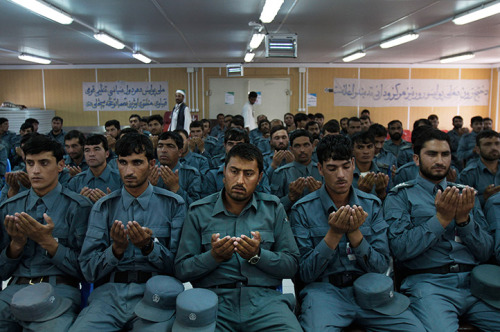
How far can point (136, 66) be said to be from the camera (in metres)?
12.7

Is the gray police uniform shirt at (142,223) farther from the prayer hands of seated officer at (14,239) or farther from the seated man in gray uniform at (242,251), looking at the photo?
the prayer hands of seated officer at (14,239)

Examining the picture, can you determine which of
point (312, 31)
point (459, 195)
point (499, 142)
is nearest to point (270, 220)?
A: point (459, 195)

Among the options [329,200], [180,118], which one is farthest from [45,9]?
[329,200]

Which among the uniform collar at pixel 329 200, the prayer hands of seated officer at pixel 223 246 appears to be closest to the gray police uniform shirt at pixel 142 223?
the prayer hands of seated officer at pixel 223 246

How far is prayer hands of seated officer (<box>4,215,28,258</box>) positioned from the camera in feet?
6.80

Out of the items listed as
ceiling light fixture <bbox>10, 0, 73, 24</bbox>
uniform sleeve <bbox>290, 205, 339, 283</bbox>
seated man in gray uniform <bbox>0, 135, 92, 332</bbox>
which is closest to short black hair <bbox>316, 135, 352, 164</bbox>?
uniform sleeve <bbox>290, 205, 339, 283</bbox>

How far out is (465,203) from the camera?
2.20 meters

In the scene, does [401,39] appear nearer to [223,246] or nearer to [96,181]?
[96,181]

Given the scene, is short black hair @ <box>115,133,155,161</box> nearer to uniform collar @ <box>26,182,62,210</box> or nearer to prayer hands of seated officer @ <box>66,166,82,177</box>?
uniform collar @ <box>26,182,62,210</box>

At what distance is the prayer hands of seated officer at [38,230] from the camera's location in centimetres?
208

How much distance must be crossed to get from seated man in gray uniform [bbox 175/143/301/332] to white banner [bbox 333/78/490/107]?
1153cm

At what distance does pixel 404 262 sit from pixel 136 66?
12.0m

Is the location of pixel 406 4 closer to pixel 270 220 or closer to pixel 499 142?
pixel 499 142

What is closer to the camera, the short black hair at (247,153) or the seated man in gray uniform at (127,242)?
the seated man in gray uniform at (127,242)
